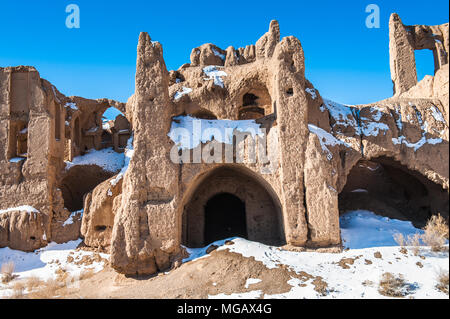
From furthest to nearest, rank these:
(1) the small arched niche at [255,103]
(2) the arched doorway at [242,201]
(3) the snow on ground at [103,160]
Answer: (3) the snow on ground at [103,160] → (1) the small arched niche at [255,103] → (2) the arched doorway at [242,201]

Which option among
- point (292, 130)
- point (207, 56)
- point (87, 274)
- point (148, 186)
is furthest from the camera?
point (207, 56)

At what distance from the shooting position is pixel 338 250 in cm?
1162

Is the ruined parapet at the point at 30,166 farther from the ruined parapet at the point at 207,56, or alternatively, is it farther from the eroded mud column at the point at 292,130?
the eroded mud column at the point at 292,130

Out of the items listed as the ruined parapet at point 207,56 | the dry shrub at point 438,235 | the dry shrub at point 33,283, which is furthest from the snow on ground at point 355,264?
the ruined parapet at point 207,56

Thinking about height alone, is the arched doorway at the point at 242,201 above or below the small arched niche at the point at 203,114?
below

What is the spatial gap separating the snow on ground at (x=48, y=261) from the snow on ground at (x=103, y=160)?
15.2ft

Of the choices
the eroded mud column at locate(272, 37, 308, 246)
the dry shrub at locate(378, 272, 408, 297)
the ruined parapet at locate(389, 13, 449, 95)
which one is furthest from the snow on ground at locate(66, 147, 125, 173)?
the ruined parapet at locate(389, 13, 449, 95)

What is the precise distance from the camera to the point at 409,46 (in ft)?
74.3

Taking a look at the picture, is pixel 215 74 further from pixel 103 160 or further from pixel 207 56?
pixel 103 160

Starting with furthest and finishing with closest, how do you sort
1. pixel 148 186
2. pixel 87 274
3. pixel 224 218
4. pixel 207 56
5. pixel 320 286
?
pixel 207 56 → pixel 224 218 → pixel 87 274 → pixel 148 186 → pixel 320 286

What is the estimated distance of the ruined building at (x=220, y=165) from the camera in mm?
11961

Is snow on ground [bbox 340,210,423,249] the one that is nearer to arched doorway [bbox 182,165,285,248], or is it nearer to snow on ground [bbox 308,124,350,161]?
arched doorway [bbox 182,165,285,248]

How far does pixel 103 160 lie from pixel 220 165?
865 centimetres

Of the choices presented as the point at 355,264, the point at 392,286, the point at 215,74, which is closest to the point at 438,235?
the point at 392,286
